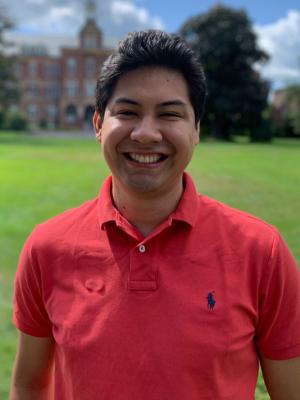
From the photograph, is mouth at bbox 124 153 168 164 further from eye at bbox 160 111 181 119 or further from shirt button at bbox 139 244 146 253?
shirt button at bbox 139 244 146 253

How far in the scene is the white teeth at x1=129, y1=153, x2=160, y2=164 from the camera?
1618mm

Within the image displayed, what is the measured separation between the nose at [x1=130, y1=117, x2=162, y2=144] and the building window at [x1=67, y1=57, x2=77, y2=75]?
219 ft

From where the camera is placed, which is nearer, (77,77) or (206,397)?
(206,397)

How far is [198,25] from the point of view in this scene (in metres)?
47.3

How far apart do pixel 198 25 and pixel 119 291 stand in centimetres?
4917

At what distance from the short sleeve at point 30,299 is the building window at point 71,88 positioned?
66087 mm

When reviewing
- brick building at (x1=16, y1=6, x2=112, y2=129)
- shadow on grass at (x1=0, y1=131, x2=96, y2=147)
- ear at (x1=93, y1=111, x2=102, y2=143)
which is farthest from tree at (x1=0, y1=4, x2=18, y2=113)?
ear at (x1=93, y1=111, x2=102, y2=143)

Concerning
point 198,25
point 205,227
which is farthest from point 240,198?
point 198,25

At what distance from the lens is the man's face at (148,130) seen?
1.57 meters

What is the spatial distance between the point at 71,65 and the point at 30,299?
67.2 meters

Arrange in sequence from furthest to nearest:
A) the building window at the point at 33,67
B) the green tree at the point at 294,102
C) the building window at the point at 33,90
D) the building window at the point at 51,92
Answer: the building window at the point at 33,90 → the building window at the point at 51,92 → the building window at the point at 33,67 → the green tree at the point at 294,102

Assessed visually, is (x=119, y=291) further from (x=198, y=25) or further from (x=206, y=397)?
(x=198, y=25)

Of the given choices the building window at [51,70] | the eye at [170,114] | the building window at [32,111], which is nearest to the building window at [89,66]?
the building window at [51,70]

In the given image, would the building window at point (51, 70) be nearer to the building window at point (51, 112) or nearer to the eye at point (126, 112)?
the building window at point (51, 112)
